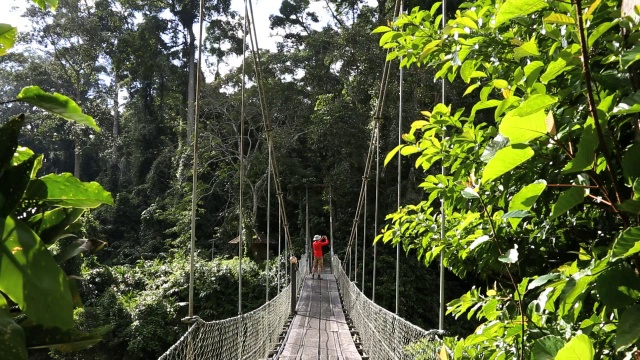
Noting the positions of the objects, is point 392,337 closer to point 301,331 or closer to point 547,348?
point 301,331

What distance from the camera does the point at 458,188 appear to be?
2.82ft

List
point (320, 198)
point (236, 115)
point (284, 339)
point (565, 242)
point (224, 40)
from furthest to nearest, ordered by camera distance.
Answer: point (224, 40)
point (320, 198)
point (236, 115)
point (284, 339)
point (565, 242)

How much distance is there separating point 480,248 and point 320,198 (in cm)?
1233

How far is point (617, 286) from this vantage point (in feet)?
1.31

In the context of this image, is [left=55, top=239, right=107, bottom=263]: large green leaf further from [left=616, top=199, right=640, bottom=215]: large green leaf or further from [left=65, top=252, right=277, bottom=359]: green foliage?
[left=65, top=252, right=277, bottom=359]: green foliage

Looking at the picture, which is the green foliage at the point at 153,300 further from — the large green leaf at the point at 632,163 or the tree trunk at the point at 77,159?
the large green leaf at the point at 632,163

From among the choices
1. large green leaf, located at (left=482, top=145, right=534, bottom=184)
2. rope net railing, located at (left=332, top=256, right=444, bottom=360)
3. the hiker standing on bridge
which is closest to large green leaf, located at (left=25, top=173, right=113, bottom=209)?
large green leaf, located at (left=482, top=145, right=534, bottom=184)

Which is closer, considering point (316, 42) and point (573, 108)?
point (573, 108)

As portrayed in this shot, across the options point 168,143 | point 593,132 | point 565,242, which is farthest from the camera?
point 168,143

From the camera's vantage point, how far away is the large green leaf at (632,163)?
0.40 meters

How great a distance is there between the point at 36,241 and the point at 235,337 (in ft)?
8.95

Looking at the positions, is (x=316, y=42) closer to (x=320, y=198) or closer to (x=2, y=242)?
(x=320, y=198)

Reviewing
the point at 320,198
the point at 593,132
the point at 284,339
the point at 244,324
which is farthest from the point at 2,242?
the point at 320,198

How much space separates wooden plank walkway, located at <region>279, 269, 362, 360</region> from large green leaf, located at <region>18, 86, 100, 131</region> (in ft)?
10.3
